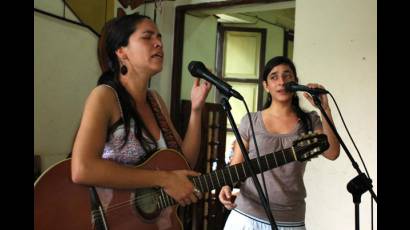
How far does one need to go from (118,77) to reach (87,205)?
0.49m

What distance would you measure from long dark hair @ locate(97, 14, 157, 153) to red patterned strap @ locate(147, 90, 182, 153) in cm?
9

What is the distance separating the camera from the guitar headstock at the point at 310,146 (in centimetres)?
134

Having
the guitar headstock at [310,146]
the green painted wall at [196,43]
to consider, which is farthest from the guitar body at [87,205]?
the green painted wall at [196,43]

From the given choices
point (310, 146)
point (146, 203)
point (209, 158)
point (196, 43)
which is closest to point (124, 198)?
point (146, 203)

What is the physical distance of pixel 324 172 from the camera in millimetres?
2643

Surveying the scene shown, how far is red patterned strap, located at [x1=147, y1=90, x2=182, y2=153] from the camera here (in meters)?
1.59

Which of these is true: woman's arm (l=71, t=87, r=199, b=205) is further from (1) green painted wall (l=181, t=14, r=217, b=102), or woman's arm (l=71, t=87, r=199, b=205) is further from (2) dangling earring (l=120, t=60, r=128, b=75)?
(1) green painted wall (l=181, t=14, r=217, b=102)

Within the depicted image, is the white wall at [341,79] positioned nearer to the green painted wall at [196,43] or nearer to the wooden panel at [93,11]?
the green painted wall at [196,43]

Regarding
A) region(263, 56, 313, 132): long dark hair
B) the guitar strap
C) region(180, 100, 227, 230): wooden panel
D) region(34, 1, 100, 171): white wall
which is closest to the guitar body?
the guitar strap

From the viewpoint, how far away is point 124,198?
4.61ft

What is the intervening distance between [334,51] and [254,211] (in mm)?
1408

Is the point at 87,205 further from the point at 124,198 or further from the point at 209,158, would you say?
the point at 209,158
